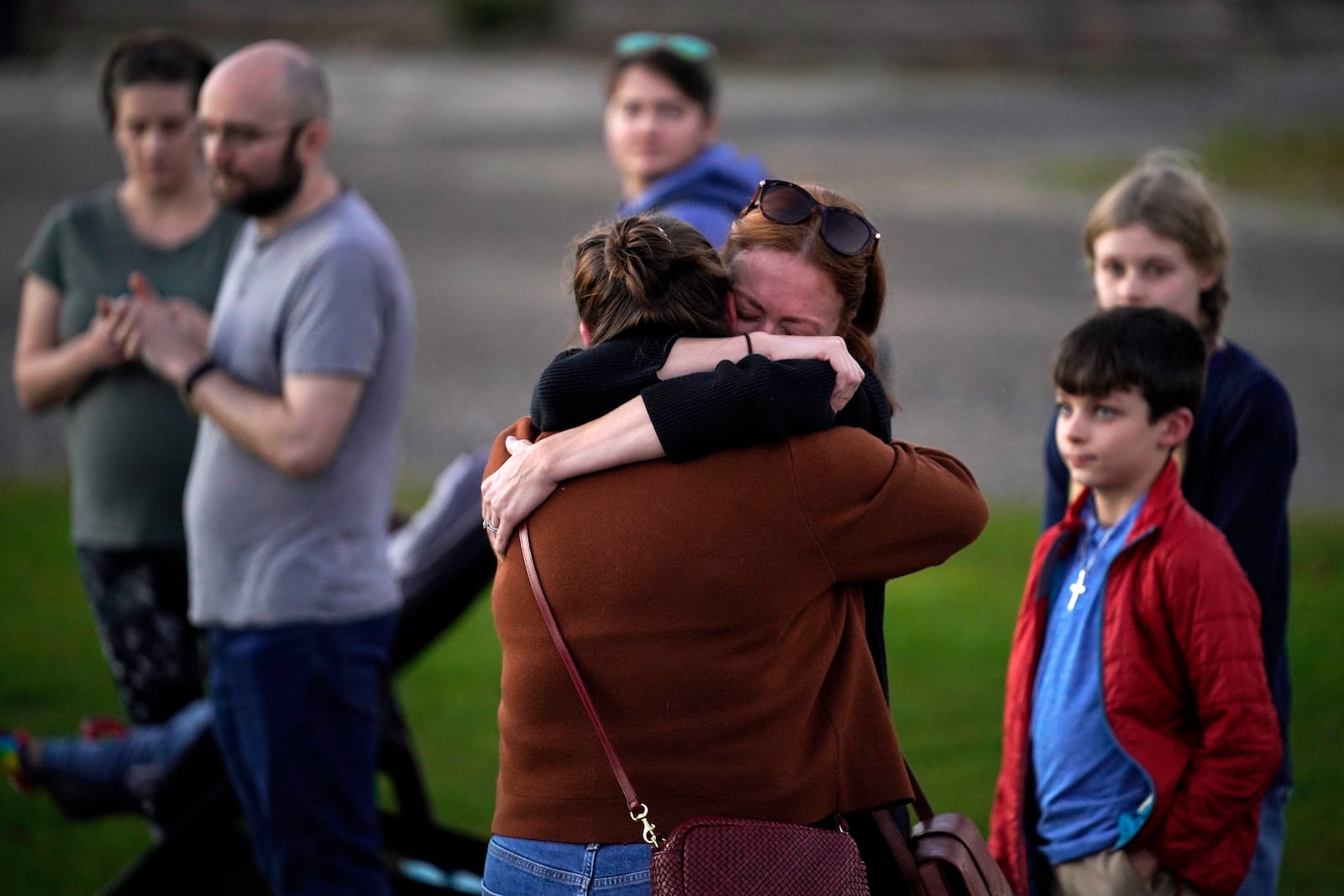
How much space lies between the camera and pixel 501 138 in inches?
736

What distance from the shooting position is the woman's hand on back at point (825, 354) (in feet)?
6.93

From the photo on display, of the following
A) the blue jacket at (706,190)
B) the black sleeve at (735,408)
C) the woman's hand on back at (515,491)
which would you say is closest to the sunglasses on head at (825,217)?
the black sleeve at (735,408)

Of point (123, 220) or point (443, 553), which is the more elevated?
point (123, 220)

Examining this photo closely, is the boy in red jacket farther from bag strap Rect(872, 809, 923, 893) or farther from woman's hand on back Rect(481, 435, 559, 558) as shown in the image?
woman's hand on back Rect(481, 435, 559, 558)

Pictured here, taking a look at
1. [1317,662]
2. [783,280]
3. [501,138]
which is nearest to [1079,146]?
[501,138]

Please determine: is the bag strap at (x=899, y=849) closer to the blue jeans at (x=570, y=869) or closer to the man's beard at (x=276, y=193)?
the blue jeans at (x=570, y=869)

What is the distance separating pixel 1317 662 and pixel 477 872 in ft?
11.4

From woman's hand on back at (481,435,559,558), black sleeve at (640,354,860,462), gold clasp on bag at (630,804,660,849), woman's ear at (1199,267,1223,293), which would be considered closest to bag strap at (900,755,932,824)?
gold clasp on bag at (630,804,660,849)

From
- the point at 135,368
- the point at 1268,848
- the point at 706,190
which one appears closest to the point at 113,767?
the point at 135,368

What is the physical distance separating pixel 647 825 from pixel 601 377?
24.2 inches

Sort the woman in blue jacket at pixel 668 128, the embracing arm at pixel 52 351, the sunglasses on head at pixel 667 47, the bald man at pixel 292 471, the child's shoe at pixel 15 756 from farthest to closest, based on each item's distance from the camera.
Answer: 1. the sunglasses on head at pixel 667 47
2. the woman in blue jacket at pixel 668 128
3. the child's shoe at pixel 15 756
4. the embracing arm at pixel 52 351
5. the bald man at pixel 292 471

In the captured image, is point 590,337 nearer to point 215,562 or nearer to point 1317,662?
point 215,562

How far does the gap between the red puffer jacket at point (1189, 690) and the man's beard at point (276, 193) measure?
202cm

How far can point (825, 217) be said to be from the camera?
2240mm
